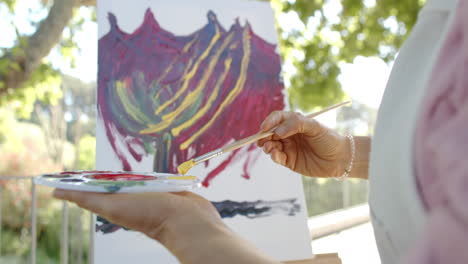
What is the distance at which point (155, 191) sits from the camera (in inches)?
29.7

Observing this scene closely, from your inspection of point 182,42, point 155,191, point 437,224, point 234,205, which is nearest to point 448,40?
point 437,224

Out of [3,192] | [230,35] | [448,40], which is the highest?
[230,35]

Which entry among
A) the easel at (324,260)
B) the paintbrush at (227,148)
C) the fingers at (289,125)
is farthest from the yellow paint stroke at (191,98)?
the easel at (324,260)

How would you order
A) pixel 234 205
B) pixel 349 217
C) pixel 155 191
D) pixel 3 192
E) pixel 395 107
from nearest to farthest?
pixel 395 107 → pixel 155 191 → pixel 234 205 → pixel 349 217 → pixel 3 192

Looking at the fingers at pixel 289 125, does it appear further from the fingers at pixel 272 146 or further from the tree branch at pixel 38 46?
the tree branch at pixel 38 46

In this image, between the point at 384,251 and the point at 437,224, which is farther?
the point at 384,251

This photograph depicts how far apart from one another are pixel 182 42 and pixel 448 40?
55.1 inches

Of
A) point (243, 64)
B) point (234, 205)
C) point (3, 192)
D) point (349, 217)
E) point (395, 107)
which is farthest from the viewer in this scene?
point (3, 192)

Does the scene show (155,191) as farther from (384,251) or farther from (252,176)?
(252,176)

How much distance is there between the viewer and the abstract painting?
5.11 feet

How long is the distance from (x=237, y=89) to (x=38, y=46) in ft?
6.15

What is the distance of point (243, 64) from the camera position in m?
1.80

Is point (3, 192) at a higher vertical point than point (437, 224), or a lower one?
higher

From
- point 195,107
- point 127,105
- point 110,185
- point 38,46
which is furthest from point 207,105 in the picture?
point 38,46
